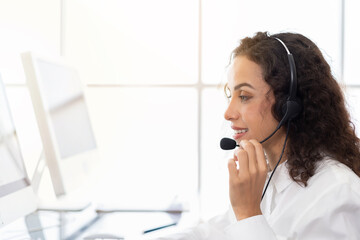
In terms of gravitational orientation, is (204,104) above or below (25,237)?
above

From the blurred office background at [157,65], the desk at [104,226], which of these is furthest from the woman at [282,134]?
the blurred office background at [157,65]

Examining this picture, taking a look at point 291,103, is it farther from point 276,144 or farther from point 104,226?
point 104,226

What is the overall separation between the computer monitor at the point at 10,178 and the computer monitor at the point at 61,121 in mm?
76

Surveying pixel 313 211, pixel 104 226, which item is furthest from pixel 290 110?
pixel 104 226

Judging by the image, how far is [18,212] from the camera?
848mm

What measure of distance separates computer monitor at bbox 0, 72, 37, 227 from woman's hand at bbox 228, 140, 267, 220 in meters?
0.57

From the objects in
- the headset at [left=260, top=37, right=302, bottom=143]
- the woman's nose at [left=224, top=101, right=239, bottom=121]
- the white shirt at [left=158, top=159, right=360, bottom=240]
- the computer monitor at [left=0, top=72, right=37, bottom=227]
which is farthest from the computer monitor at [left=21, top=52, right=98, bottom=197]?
the headset at [left=260, top=37, right=302, bottom=143]

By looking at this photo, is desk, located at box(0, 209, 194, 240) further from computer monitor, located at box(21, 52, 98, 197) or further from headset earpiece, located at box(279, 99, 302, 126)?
headset earpiece, located at box(279, 99, 302, 126)

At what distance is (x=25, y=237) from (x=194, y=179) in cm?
130

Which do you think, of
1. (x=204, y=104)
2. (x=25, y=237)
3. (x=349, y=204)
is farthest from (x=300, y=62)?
(x=204, y=104)

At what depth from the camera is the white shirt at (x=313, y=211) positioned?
2.07ft

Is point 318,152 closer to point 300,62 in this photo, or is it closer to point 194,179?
point 300,62

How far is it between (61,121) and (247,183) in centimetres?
69

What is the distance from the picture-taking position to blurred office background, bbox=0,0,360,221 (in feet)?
6.31
